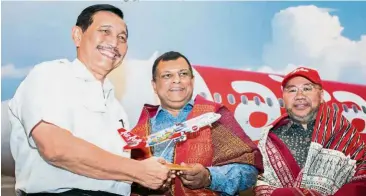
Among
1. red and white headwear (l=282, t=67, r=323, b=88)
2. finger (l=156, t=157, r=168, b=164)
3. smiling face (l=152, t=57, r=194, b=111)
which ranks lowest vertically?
finger (l=156, t=157, r=168, b=164)

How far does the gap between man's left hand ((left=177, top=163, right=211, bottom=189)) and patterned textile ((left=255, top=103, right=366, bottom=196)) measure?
238 mm

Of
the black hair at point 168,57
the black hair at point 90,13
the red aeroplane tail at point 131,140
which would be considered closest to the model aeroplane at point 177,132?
the red aeroplane tail at point 131,140

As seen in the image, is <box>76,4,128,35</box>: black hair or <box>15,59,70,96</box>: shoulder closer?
<box>15,59,70,96</box>: shoulder

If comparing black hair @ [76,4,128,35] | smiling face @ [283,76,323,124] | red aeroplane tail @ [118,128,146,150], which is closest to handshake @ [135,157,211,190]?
red aeroplane tail @ [118,128,146,150]

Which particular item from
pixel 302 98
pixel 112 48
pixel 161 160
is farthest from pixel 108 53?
pixel 302 98

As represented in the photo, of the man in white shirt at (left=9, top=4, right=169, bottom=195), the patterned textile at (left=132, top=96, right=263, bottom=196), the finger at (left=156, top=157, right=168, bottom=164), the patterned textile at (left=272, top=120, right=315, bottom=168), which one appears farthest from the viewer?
the patterned textile at (left=272, top=120, right=315, bottom=168)

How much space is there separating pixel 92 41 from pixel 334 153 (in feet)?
3.32

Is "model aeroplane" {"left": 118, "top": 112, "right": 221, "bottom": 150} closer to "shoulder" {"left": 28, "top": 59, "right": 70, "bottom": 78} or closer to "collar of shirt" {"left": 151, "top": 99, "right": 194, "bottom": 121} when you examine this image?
"collar of shirt" {"left": 151, "top": 99, "right": 194, "bottom": 121}

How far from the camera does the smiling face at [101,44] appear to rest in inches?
65.6

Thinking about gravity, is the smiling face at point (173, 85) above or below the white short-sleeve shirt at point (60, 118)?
above

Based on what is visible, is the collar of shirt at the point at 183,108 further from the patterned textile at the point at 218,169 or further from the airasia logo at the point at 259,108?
the airasia logo at the point at 259,108

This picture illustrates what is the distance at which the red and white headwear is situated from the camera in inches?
72.7

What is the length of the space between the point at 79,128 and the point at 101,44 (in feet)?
1.07

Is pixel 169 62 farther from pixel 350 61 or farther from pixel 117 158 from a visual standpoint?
pixel 350 61
